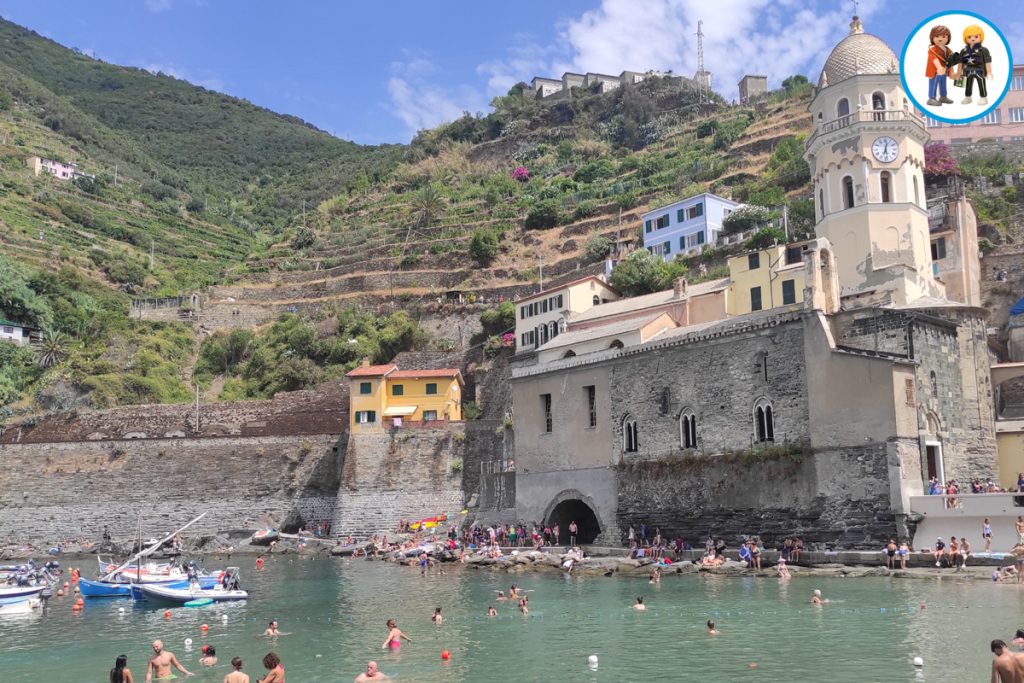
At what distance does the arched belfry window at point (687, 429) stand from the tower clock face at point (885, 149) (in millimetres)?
12687

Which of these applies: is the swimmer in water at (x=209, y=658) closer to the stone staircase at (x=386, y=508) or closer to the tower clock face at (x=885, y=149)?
the stone staircase at (x=386, y=508)

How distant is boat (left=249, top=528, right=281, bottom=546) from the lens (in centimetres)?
4788

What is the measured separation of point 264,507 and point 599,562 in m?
23.1

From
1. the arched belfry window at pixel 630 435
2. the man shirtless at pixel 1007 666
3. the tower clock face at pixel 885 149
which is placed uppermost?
the tower clock face at pixel 885 149

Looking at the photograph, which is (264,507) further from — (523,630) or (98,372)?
(523,630)

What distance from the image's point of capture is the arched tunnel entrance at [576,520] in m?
39.8

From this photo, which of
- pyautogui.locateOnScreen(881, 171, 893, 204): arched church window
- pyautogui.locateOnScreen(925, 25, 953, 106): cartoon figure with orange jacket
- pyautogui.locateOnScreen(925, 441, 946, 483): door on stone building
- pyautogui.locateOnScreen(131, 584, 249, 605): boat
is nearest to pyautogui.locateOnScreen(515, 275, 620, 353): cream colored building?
pyautogui.locateOnScreen(881, 171, 893, 204): arched church window

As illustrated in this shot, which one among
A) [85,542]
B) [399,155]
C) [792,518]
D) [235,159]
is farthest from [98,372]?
[235,159]

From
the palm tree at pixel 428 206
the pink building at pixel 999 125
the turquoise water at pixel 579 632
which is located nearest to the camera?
the turquoise water at pixel 579 632

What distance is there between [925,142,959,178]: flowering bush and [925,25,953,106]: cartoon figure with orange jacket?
37.3m

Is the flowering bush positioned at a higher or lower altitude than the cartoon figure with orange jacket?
higher

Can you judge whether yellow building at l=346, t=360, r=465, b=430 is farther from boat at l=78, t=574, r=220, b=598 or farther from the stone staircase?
boat at l=78, t=574, r=220, b=598

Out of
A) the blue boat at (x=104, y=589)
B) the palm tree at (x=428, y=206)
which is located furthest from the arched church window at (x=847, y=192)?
the palm tree at (x=428, y=206)

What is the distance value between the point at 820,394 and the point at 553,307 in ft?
73.1
